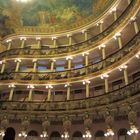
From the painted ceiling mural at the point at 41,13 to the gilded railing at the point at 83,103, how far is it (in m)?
14.2

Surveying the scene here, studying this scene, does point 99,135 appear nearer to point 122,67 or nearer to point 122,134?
point 122,134

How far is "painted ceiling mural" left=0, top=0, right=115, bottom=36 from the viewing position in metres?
35.9

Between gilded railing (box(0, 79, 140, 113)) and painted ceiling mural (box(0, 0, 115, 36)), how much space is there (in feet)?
46.5

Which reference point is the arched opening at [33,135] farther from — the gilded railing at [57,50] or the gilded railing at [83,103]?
the gilded railing at [57,50]

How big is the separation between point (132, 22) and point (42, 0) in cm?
1698

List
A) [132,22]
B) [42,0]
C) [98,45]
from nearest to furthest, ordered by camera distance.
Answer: [132,22]
[98,45]
[42,0]

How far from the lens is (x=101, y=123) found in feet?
86.3

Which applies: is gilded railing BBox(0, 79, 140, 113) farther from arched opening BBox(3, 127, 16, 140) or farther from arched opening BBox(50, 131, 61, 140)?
arched opening BBox(50, 131, 61, 140)

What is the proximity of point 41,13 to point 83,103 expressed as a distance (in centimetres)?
1842

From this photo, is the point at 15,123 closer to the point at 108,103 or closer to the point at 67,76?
the point at 67,76

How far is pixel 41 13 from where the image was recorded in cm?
3741

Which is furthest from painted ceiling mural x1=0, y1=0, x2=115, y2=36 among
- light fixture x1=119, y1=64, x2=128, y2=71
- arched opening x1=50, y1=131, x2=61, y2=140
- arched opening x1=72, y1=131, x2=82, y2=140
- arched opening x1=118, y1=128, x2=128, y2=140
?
arched opening x1=118, y1=128, x2=128, y2=140

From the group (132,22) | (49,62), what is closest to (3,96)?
(49,62)

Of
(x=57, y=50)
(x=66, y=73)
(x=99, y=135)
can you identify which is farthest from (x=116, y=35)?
(x=99, y=135)
